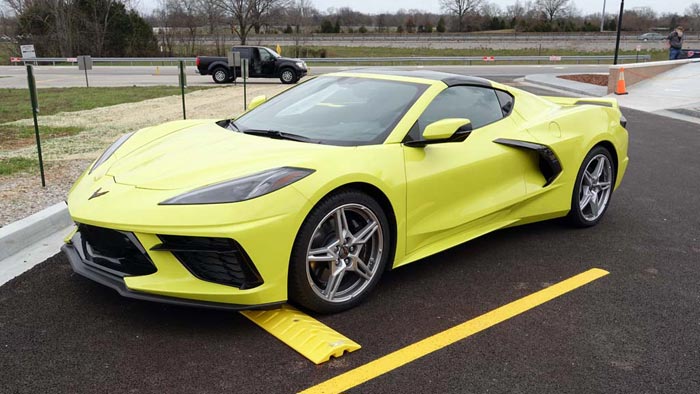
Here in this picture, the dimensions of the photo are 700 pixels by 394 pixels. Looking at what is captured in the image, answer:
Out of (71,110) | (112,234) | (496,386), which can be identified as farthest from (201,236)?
(71,110)

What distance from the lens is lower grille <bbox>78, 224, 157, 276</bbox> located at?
3.04 meters

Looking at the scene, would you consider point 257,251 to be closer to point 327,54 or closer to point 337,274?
point 337,274

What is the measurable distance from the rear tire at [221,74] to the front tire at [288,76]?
213 centimetres

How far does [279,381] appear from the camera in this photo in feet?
9.07

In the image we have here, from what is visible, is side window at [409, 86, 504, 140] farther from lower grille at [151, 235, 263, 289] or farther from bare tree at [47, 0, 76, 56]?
bare tree at [47, 0, 76, 56]

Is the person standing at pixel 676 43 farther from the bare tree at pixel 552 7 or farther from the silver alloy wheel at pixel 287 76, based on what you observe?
the bare tree at pixel 552 7

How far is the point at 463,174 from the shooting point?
3.98 m

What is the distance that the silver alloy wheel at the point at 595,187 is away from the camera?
200 inches

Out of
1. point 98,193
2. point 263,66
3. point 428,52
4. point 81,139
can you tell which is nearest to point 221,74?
point 263,66

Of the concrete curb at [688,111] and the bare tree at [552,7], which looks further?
the bare tree at [552,7]

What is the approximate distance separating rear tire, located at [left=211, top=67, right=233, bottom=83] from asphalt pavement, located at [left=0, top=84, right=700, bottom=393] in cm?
2117

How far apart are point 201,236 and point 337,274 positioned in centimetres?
86

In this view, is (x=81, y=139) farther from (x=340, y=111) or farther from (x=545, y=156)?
(x=545, y=156)

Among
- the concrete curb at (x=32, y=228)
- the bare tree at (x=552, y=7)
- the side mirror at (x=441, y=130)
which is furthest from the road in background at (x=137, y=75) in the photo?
the bare tree at (x=552, y=7)
